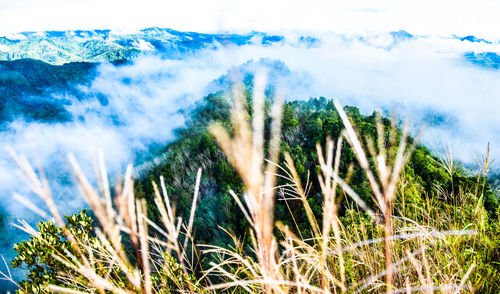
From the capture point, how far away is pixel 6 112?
188375 mm

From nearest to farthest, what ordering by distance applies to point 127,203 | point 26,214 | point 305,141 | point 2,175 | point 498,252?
point 127,203 < point 498,252 < point 305,141 < point 26,214 < point 2,175

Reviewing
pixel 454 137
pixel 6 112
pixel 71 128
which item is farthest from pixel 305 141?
Result: pixel 6 112

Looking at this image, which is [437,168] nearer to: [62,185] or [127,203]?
[127,203]

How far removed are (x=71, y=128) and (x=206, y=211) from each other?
223 meters

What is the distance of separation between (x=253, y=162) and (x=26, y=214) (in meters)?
158

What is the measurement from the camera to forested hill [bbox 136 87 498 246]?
14.1m

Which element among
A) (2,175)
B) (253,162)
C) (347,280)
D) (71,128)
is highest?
(253,162)

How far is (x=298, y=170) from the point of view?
18.6 m

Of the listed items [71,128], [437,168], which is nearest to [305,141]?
[437,168]

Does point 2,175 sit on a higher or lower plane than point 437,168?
lower

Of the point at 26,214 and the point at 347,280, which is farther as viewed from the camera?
the point at 26,214

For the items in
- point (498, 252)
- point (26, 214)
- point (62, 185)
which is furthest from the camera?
A: point (62, 185)

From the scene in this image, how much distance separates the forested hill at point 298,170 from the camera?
14109 mm

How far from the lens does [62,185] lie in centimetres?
12200
